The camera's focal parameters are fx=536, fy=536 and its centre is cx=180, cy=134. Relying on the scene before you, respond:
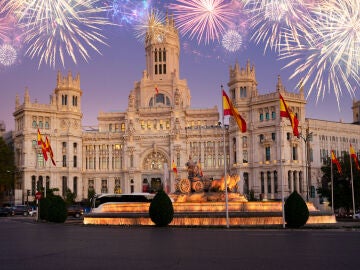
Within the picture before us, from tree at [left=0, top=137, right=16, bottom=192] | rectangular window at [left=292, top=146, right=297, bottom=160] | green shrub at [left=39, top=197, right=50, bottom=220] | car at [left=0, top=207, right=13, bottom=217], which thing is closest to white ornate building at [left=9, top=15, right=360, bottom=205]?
rectangular window at [left=292, top=146, right=297, bottom=160]

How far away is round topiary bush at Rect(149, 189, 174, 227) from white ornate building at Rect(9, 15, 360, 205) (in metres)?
66.9

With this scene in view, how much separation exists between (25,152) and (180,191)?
226ft

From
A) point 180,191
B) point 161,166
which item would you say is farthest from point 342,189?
point 161,166

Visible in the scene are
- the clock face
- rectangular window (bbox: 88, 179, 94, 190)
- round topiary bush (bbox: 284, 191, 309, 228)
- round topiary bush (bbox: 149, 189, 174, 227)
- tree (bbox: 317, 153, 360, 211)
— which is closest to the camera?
round topiary bush (bbox: 284, 191, 309, 228)

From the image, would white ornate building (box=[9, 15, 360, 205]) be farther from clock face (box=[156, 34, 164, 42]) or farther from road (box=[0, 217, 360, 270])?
road (box=[0, 217, 360, 270])

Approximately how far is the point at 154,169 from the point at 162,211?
7955cm

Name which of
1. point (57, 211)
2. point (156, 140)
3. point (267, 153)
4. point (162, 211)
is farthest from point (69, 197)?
point (162, 211)

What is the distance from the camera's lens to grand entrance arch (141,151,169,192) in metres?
118

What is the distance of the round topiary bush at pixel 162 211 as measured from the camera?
128ft

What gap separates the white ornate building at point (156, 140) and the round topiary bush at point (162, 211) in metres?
66.9

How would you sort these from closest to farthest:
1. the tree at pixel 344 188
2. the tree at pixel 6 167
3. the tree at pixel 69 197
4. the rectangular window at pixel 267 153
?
the tree at pixel 344 188
the tree at pixel 69 197
the rectangular window at pixel 267 153
the tree at pixel 6 167

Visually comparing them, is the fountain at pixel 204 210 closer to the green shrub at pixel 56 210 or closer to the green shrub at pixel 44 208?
the green shrub at pixel 56 210

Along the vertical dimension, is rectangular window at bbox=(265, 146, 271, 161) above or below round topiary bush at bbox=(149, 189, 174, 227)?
above

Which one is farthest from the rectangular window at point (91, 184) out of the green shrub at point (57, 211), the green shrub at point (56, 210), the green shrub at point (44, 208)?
the green shrub at point (57, 211)
